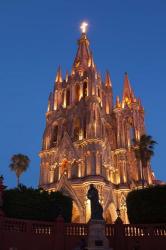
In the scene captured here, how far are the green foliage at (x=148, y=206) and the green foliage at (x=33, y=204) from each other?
5.79m

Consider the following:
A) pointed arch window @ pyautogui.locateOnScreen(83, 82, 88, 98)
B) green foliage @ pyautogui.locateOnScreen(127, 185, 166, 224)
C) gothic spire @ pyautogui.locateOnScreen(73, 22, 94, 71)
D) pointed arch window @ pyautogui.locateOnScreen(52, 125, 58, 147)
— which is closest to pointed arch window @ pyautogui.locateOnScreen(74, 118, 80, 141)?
pointed arch window @ pyautogui.locateOnScreen(52, 125, 58, 147)

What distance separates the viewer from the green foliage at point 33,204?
2409 cm

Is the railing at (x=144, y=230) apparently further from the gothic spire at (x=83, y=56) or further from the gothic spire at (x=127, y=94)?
the gothic spire at (x=127, y=94)

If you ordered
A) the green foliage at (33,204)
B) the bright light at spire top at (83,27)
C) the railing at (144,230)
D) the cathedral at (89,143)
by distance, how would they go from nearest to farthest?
the railing at (144,230) < the green foliage at (33,204) < the cathedral at (89,143) < the bright light at spire top at (83,27)

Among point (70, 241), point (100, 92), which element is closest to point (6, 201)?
point (70, 241)

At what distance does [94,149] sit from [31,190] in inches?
830

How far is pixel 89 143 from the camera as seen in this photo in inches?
1868

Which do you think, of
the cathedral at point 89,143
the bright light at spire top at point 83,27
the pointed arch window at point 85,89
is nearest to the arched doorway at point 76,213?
the cathedral at point 89,143

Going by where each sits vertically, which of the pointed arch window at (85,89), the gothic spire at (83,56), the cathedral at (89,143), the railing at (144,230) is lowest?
the railing at (144,230)

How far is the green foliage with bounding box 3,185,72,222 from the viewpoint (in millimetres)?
24094

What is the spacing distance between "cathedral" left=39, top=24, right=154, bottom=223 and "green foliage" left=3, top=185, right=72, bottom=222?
621 inches

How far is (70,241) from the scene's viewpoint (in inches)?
751

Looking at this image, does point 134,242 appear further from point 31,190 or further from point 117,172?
point 117,172

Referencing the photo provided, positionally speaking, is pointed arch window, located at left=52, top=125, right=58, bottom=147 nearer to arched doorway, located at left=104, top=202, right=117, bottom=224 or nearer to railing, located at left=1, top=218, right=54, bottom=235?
arched doorway, located at left=104, top=202, right=117, bottom=224
